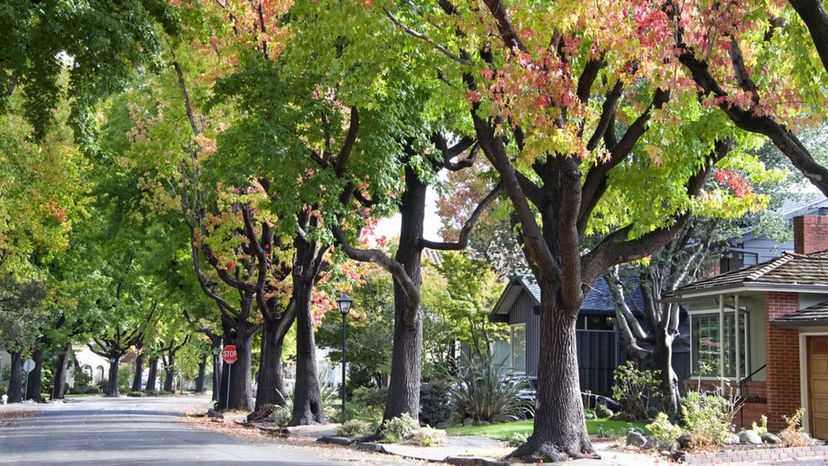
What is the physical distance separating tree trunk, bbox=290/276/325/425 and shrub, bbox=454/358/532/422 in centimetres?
418

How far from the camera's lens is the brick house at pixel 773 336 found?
21500mm

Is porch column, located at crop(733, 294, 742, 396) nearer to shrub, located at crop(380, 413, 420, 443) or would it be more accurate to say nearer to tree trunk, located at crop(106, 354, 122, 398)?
shrub, located at crop(380, 413, 420, 443)

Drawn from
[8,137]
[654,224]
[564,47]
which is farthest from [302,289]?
[564,47]

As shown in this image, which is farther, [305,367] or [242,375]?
[242,375]

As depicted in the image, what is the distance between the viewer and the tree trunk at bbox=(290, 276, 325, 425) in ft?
90.5

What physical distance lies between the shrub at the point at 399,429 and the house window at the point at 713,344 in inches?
308

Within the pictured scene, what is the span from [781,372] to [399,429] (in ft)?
29.5

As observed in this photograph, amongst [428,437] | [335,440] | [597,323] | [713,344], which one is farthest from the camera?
[597,323]

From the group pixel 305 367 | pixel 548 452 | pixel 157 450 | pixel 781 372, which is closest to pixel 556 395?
pixel 548 452

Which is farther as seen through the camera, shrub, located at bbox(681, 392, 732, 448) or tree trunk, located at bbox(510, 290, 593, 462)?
shrub, located at bbox(681, 392, 732, 448)

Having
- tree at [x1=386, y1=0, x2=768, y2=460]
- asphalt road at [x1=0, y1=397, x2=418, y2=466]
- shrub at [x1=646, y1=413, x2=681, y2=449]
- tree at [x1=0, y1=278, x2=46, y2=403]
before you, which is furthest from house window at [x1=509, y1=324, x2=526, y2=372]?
tree at [x1=386, y1=0, x2=768, y2=460]

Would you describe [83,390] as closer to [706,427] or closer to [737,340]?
[737,340]

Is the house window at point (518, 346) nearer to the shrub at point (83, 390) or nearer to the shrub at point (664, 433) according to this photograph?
the shrub at point (664, 433)

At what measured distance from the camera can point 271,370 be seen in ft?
107
